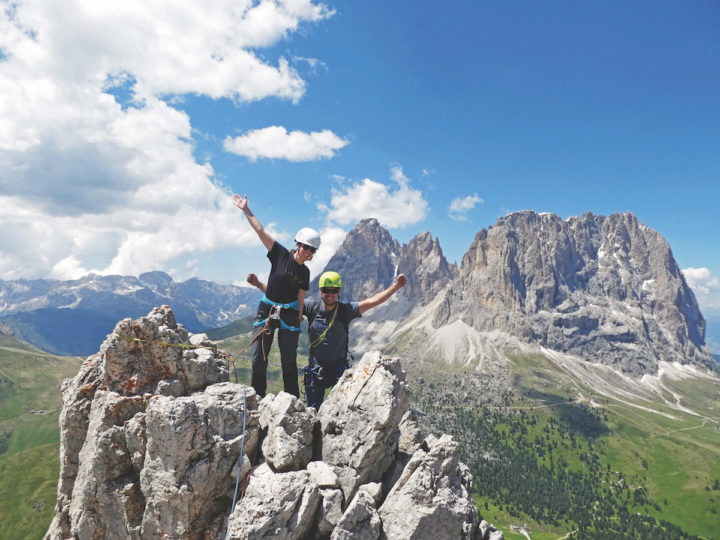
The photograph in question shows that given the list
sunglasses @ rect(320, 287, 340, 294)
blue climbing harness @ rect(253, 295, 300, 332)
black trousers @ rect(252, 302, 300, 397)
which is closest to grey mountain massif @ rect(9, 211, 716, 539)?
black trousers @ rect(252, 302, 300, 397)

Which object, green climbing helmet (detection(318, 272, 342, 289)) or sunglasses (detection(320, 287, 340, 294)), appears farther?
green climbing helmet (detection(318, 272, 342, 289))

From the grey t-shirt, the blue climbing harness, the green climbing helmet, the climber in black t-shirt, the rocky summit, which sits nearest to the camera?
the rocky summit

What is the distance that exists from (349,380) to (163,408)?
22.7 ft

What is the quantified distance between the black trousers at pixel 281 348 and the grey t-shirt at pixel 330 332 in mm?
922

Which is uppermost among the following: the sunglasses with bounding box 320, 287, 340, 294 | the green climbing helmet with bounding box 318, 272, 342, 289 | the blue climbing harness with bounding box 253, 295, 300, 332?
the green climbing helmet with bounding box 318, 272, 342, 289

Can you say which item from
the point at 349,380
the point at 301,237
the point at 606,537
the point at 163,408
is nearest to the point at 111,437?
the point at 163,408

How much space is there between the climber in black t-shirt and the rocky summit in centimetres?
201

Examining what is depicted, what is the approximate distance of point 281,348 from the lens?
16.0m

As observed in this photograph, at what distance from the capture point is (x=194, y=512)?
11.8m

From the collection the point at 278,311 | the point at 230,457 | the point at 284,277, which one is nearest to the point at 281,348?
the point at 278,311

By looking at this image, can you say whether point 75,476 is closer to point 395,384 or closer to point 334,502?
point 334,502

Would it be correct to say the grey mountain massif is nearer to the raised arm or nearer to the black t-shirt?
the black t-shirt

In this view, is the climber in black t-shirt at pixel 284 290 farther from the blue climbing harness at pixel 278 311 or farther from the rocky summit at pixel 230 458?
the rocky summit at pixel 230 458

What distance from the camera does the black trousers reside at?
50.9 feet
